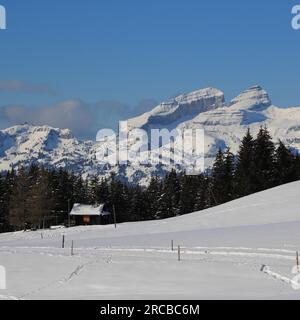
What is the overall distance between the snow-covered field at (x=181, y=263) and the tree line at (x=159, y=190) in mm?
25846

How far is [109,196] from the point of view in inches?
4400

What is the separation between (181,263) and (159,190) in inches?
3089

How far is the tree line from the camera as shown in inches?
3794

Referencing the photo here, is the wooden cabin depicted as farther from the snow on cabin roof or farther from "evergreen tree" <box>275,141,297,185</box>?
"evergreen tree" <box>275,141,297,185</box>

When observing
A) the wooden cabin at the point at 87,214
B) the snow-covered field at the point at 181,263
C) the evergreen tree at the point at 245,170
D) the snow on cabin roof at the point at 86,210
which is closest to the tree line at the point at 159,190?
the evergreen tree at the point at 245,170

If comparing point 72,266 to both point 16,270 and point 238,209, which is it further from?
Answer: point 238,209

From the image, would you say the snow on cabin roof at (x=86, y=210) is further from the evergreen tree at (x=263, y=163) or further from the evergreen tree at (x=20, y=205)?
the evergreen tree at (x=263, y=163)

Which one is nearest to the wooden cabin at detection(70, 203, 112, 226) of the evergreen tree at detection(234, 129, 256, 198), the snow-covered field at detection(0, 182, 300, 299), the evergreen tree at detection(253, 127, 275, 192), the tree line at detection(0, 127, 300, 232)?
the tree line at detection(0, 127, 300, 232)

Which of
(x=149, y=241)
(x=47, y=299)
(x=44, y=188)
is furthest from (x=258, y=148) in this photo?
Result: (x=47, y=299)

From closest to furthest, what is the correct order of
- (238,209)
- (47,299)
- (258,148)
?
(47,299) → (238,209) → (258,148)

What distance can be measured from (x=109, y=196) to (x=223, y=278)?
8047 cm

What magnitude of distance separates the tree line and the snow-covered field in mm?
25846
